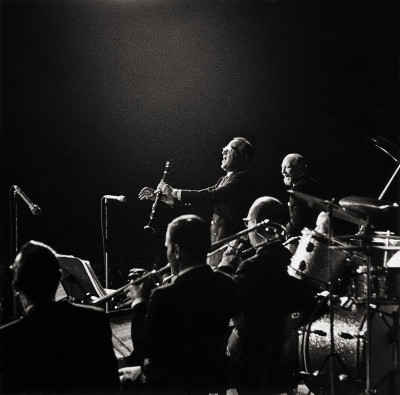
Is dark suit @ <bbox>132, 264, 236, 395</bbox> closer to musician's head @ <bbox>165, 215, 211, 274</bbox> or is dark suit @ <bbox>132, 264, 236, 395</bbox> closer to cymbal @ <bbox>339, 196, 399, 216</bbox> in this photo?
musician's head @ <bbox>165, 215, 211, 274</bbox>

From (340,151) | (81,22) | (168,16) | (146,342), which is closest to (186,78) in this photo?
(168,16)

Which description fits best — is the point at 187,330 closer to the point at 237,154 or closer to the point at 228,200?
the point at 228,200

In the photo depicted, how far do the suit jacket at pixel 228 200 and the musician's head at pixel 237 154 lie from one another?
0.08 m

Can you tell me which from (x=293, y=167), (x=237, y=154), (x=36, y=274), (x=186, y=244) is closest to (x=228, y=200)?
(x=237, y=154)

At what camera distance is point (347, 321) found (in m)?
4.29

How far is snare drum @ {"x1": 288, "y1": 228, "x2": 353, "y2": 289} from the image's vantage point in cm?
409

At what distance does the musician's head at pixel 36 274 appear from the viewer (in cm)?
246

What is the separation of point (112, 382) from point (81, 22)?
625 centimetres

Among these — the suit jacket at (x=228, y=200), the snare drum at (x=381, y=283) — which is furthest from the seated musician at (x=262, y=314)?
the suit jacket at (x=228, y=200)

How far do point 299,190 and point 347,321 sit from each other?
145 centimetres

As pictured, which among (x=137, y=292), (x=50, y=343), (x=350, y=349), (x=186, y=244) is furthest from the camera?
(x=350, y=349)

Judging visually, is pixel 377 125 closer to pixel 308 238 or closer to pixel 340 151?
pixel 340 151

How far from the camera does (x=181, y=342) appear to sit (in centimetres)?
282

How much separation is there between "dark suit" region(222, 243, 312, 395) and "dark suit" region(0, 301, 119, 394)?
3.54 ft
